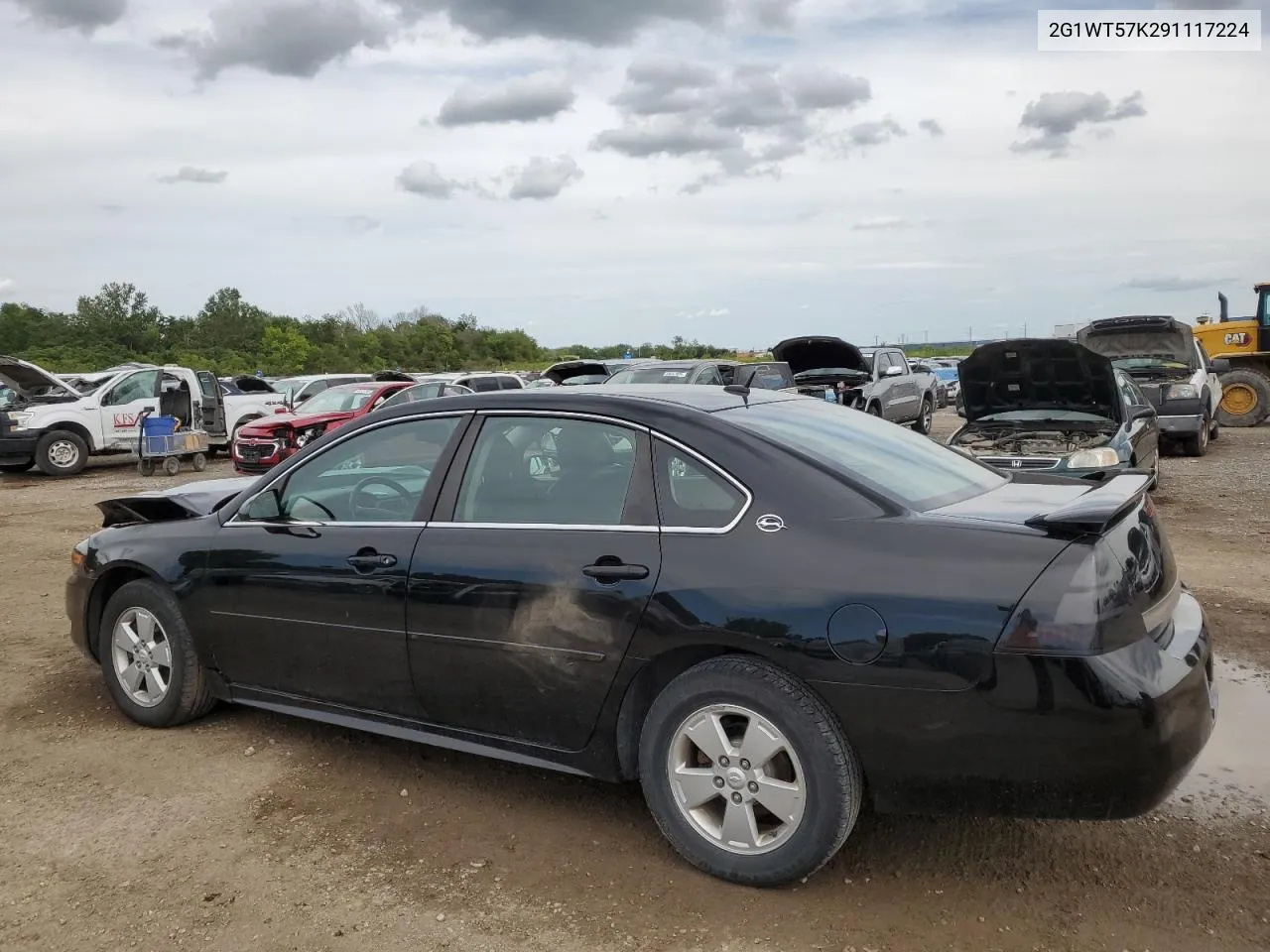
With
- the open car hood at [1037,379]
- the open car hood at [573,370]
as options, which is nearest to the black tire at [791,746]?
the open car hood at [1037,379]

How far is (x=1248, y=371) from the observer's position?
65.9 ft

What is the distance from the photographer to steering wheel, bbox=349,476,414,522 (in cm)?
394

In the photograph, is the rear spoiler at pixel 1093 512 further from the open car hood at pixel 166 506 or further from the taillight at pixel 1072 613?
the open car hood at pixel 166 506

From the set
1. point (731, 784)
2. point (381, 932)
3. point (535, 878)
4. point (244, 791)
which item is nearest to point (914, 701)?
point (731, 784)

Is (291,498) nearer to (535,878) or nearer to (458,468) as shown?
(458,468)

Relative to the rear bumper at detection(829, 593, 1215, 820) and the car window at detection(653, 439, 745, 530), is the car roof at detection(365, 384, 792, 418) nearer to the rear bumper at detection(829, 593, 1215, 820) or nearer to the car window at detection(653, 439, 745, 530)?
the car window at detection(653, 439, 745, 530)

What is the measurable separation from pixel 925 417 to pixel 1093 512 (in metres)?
20.8

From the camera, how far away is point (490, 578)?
3.55m

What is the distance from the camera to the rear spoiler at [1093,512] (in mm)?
2846

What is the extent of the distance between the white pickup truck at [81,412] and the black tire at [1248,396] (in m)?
19.6

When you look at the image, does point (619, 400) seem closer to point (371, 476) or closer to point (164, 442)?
point (371, 476)

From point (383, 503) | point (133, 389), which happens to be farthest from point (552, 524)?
point (133, 389)

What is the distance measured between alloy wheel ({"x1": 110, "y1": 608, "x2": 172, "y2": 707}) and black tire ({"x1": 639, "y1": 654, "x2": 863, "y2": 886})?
2472 mm

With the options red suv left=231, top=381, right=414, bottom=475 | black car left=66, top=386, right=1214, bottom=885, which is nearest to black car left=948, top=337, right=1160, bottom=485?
black car left=66, top=386, right=1214, bottom=885
